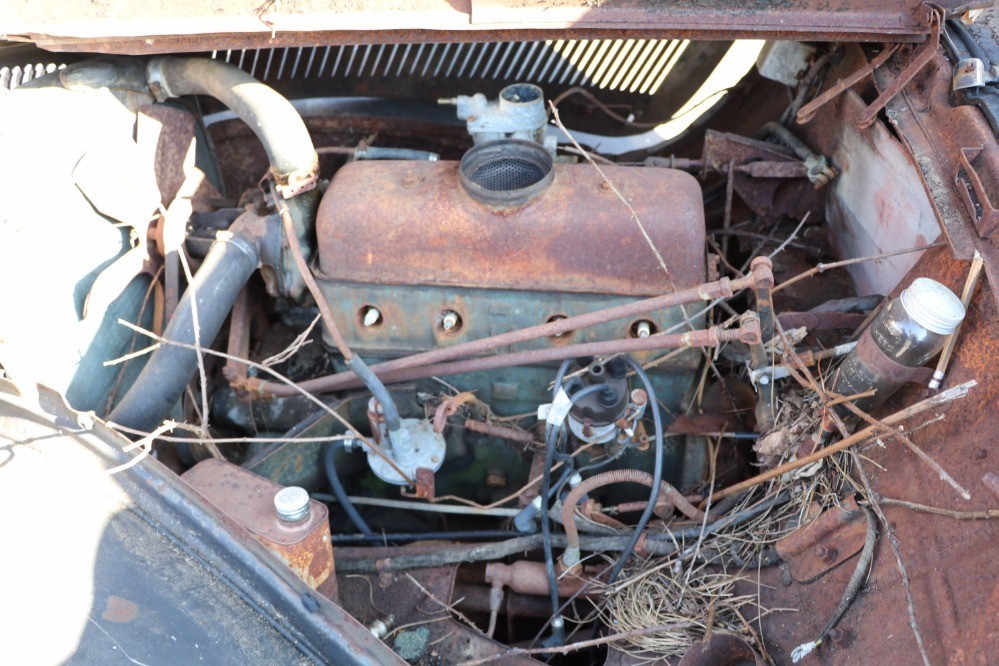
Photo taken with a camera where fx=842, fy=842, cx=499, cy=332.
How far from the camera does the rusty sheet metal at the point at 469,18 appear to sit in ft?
7.11

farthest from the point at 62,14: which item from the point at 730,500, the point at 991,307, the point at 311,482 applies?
the point at 991,307

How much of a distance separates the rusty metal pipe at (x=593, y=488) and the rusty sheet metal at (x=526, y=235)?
491 mm

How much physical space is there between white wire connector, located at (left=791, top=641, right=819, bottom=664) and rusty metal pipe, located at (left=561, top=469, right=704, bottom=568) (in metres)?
0.46

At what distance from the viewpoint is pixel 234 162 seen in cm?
305

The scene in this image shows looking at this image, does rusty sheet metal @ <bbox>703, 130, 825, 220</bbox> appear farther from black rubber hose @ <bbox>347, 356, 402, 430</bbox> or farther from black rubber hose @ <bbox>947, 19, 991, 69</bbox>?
black rubber hose @ <bbox>347, 356, 402, 430</bbox>

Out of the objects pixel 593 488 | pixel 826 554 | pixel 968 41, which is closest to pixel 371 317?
pixel 593 488

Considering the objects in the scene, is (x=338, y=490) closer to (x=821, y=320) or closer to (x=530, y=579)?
(x=530, y=579)

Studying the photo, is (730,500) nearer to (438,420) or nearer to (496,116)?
(438,420)

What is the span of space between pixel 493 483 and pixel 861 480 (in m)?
1.14

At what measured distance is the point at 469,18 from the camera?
7.17 feet

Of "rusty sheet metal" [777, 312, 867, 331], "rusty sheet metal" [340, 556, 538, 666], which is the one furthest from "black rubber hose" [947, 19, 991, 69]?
"rusty sheet metal" [340, 556, 538, 666]

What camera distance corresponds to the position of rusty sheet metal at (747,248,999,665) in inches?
57.2

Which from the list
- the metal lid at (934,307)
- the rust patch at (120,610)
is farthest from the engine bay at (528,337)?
the rust patch at (120,610)

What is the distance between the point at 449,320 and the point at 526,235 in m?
0.33
